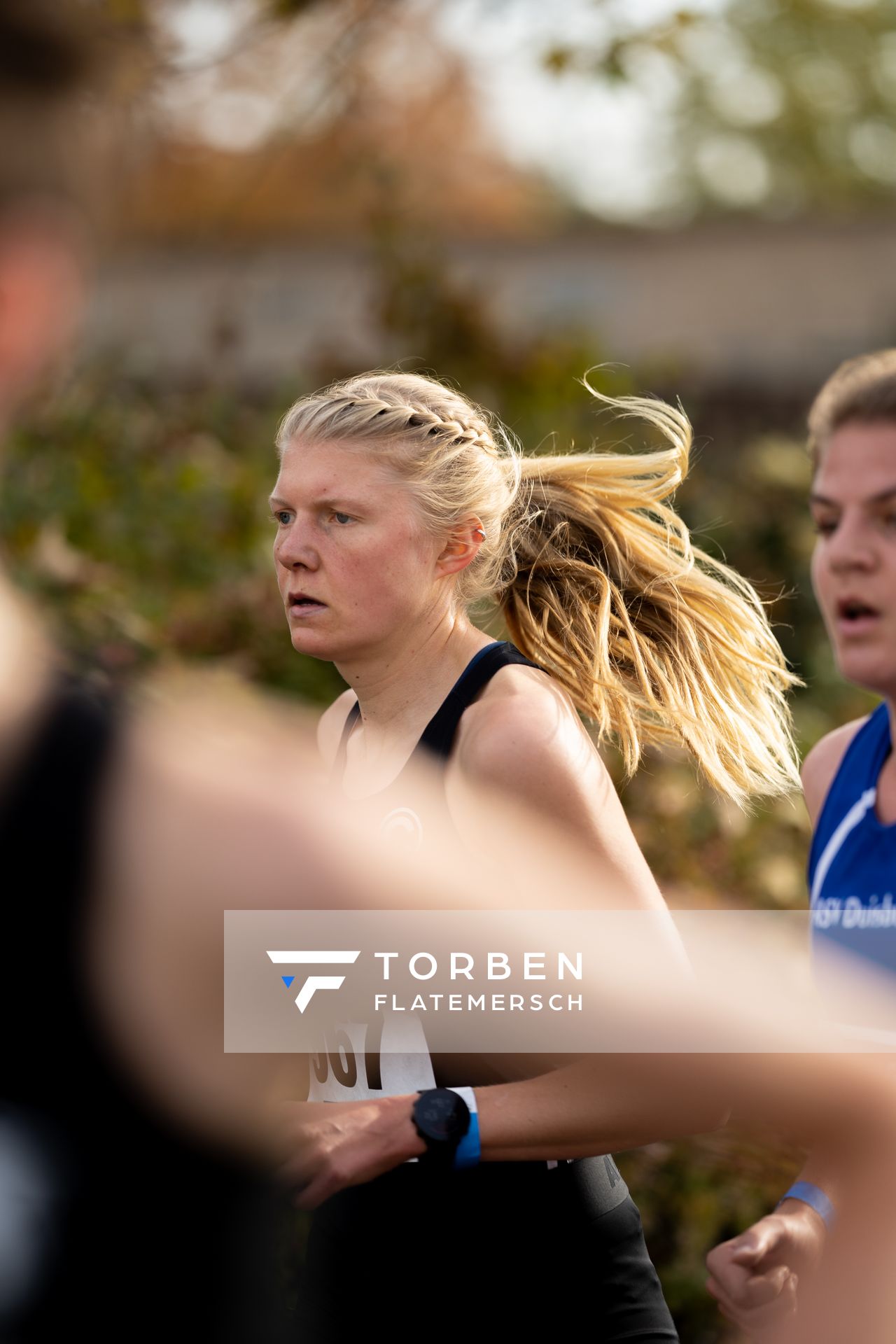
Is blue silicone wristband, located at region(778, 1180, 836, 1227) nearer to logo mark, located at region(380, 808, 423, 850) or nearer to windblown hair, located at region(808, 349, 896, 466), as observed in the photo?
logo mark, located at region(380, 808, 423, 850)

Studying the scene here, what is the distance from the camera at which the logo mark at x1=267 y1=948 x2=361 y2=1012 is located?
120 cm

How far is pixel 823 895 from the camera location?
240 cm

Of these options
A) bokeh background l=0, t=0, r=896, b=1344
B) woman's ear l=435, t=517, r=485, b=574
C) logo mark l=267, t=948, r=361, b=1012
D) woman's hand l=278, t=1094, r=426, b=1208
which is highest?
bokeh background l=0, t=0, r=896, b=1344

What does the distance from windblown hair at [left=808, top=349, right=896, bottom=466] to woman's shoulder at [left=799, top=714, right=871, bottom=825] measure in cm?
49

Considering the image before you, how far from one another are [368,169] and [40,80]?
731 cm

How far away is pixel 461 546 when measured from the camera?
7.73 ft

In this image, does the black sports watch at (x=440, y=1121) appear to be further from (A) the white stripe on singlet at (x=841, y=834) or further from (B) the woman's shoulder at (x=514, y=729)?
(A) the white stripe on singlet at (x=841, y=834)

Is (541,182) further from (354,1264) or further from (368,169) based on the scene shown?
(354,1264)

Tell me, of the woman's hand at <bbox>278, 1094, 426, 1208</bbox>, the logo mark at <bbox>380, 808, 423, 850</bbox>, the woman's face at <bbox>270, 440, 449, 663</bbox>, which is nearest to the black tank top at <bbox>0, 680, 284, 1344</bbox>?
the logo mark at <bbox>380, 808, 423, 850</bbox>

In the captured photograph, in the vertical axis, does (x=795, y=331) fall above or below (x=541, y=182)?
below

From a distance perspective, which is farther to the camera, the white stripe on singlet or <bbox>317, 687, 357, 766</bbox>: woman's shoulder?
<bbox>317, 687, 357, 766</bbox>: woman's shoulder

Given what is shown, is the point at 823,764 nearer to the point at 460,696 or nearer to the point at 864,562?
the point at 864,562

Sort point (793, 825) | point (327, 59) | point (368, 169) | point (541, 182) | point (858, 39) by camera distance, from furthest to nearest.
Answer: point (858, 39)
point (541, 182)
point (368, 169)
point (327, 59)
point (793, 825)

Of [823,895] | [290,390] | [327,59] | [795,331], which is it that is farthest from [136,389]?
[795,331]
